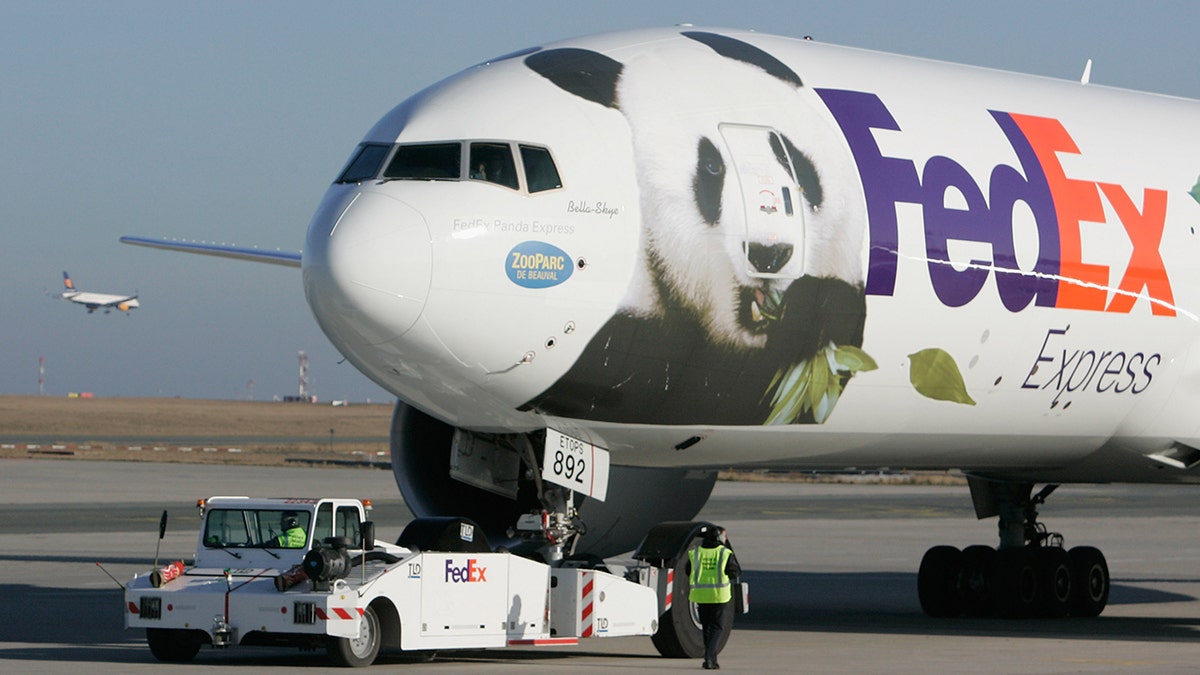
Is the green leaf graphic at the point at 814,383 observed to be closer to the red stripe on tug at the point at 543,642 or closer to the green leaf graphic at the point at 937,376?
the green leaf graphic at the point at 937,376

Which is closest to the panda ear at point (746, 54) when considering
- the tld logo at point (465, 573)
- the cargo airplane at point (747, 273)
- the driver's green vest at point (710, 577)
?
the cargo airplane at point (747, 273)

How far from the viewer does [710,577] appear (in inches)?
634

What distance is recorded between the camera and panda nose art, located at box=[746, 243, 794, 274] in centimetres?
1566

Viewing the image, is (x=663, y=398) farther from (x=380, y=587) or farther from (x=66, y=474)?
(x=66, y=474)

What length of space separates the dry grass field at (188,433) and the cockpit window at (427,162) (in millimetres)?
56066

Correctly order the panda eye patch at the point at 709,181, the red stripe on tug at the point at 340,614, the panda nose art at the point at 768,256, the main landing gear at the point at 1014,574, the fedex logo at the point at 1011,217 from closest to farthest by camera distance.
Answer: the red stripe on tug at the point at 340,614
the panda eye patch at the point at 709,181
the panda nose art at the point at 768,256
the fedex logo at the point at 1011,217
the main landing gear at the point at 1014,574

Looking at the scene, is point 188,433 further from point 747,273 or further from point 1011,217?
point 747,273

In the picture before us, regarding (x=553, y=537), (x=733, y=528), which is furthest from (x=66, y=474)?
(x=553, y=537)

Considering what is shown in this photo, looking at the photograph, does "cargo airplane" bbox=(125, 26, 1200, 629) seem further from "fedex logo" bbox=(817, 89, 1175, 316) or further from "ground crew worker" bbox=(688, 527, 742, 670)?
"ground crew worker" bbox=(688, 527, 742, 670)

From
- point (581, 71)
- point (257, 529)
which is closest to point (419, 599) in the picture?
point (257, 529)

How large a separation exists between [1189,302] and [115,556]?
61.1ft

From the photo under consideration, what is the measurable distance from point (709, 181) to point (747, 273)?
0.80m

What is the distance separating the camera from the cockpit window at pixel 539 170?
586 inches

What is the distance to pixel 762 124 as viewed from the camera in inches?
638
